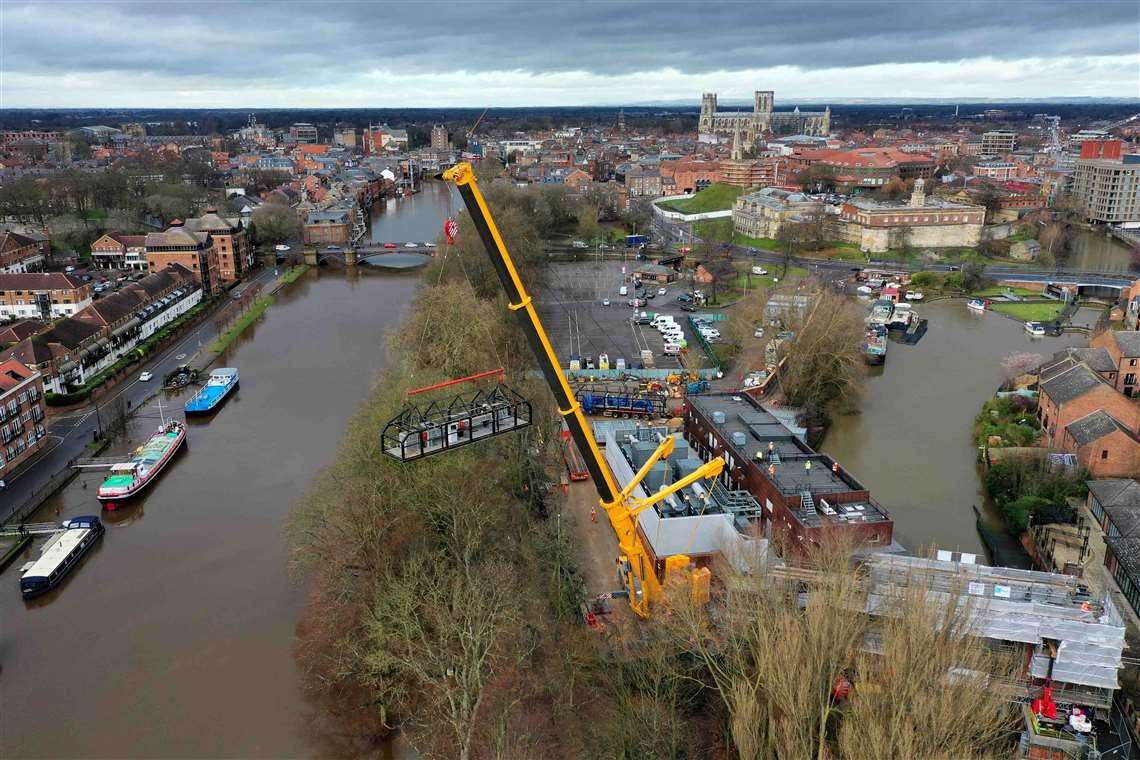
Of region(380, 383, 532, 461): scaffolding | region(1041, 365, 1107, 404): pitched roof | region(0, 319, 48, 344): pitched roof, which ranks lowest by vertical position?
region(1041, 365, 1107, 404): pitched roof

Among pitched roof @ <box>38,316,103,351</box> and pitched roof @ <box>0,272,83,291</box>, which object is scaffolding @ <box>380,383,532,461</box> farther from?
pitched roof @ <box>0,272,83,291</box>

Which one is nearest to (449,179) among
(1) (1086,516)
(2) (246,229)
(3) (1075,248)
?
(1) (1086,516)

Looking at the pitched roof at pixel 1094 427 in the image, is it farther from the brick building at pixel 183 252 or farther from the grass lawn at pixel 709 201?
the grass lawn at pixel 709 201

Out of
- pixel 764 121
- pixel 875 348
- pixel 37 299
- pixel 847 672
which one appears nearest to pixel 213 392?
pixel 37 299

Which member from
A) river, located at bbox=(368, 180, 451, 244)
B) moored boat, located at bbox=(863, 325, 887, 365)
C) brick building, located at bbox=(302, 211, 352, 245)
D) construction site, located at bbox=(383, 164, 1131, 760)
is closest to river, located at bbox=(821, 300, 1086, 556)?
moored boat, located at bbox=(863, 325, 887, 365)

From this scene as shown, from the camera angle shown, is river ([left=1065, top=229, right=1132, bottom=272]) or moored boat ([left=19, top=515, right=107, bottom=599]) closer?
moored boat ([left=19, top=515, right=107, bottom=599])

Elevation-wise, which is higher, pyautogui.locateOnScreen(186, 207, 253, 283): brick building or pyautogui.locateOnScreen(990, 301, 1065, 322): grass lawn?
pyautogui.locateOnScreen(186, 207, 253, 283): brick building

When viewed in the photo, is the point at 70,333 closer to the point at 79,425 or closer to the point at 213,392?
the point at 79,425

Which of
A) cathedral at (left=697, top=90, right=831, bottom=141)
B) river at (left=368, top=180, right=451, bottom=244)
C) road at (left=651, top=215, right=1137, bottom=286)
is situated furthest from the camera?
cathedral at (left=697, top=90, right=831, bottom=141)
